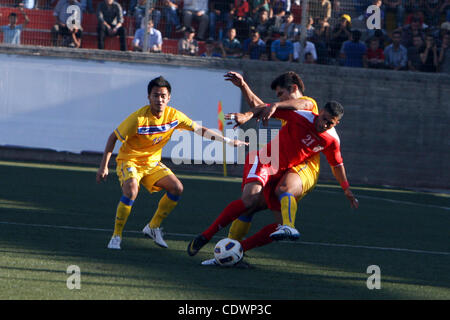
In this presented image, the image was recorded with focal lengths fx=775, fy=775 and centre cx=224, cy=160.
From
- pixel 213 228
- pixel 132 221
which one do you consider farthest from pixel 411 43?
pixel 213 228

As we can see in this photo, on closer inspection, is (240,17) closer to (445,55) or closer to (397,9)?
(397,9)

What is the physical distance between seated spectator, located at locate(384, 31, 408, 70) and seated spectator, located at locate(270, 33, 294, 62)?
2.25m

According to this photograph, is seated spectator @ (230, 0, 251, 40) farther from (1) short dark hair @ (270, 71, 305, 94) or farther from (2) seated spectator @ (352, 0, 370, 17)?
(1) short dark hair @ (270, 71, 305, 94)

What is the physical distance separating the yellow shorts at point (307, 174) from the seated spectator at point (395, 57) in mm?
11324

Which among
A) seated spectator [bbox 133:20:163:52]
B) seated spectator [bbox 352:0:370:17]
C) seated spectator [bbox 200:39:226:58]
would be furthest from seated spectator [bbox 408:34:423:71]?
seated spectator [bbox 133:20:163:52]

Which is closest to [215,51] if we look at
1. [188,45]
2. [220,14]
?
[188,45]

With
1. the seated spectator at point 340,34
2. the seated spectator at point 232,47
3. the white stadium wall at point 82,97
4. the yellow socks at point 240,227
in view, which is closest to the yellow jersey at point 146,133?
the yellow socks at point 240,227

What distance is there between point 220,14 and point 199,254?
11532 mm

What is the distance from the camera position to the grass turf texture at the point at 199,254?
584 centimetres

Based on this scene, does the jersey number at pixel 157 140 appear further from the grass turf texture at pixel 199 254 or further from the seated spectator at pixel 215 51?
the seated spectator at pixel 215 51

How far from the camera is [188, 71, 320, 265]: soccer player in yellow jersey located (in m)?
6.88

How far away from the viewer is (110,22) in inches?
715

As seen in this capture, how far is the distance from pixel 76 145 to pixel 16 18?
10.9 ft
